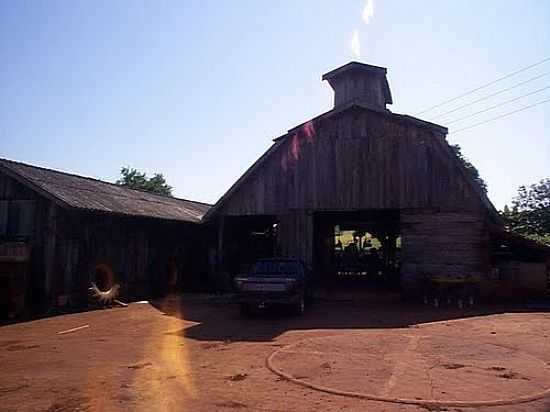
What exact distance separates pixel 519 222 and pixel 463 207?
28.3 metres

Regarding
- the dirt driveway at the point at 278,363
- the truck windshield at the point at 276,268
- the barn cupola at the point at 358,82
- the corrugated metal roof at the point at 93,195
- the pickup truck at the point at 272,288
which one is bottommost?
the dirt driveway at the point at 278,363

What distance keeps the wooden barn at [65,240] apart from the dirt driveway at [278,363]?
2408mm

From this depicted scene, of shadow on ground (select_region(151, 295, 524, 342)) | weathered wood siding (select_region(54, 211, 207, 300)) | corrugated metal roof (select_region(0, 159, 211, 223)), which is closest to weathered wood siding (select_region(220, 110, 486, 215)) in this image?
weathered wood siding (select_region(54, 211, 207, 300))

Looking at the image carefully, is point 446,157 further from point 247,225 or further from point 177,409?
point 177,409

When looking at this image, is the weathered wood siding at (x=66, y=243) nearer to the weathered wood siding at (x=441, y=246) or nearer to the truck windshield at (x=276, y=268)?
the truck windshield at (x=276, y=268)

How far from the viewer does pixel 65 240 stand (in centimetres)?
1816

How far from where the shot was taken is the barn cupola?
2786 centimetres

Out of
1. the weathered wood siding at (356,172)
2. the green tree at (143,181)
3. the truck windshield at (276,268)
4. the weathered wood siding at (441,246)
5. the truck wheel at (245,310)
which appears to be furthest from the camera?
the green tree at (143,181)

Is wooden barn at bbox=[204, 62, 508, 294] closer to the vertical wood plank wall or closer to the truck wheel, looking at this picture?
the vertical wood plank wall

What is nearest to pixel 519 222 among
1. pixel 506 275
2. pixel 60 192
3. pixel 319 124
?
pixel 506 275

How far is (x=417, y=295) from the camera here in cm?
2019

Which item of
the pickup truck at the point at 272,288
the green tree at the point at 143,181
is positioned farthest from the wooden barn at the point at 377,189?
the green tree at the point at 143,181

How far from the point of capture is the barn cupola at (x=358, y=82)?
27859 mm

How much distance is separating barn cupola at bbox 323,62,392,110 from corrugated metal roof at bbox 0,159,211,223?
10467 mm
